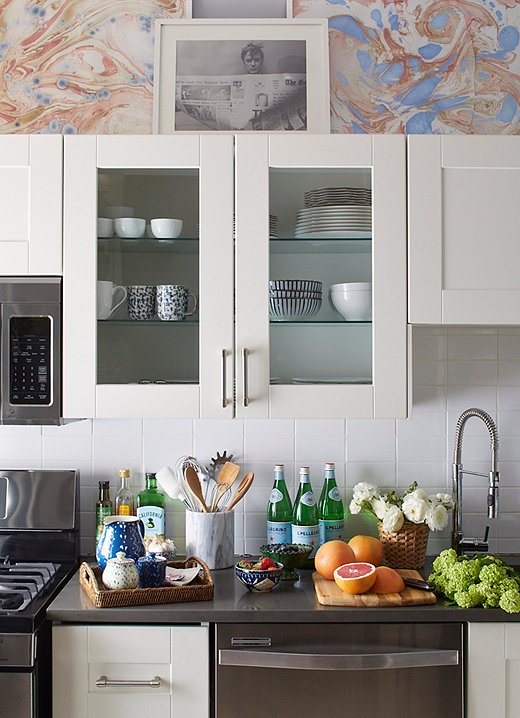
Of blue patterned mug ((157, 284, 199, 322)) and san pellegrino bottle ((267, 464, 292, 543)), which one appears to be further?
san pellegrino bottle ((267, 464, 292, 543))

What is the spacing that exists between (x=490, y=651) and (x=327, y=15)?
6.09 ft

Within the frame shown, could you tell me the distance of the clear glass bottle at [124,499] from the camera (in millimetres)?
2443

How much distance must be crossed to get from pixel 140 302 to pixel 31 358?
0.32m

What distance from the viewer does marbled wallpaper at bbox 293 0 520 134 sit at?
8.38 feet

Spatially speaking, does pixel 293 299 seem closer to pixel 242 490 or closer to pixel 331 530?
pixel 242 490

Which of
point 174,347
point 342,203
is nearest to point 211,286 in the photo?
point 174,347

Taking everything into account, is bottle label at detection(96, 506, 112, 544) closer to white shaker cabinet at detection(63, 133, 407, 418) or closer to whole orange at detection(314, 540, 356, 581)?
white shaker cabinet at detection(63, 133, 407, 418)

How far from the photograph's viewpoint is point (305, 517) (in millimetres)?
2410

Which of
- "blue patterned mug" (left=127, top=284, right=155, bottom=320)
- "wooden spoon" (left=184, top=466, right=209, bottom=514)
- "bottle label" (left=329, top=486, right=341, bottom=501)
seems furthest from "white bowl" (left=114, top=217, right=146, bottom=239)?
"bottle label" (left=329, top=486, right=341, bottom=501)

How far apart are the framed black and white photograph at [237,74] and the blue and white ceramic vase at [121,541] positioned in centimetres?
116

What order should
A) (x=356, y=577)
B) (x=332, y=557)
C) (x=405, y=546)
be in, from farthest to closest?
(x=405, y=546), (x=332, y=557), (x=356, y=577)

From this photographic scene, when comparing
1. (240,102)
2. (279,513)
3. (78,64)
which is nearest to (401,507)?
(279,513)

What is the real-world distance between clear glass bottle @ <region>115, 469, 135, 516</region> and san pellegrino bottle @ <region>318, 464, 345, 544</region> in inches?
21.7

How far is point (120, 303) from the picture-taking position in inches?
87.4
